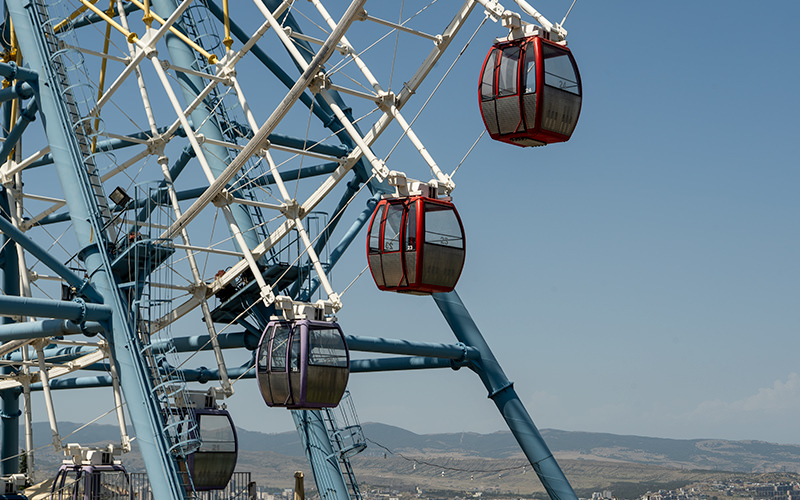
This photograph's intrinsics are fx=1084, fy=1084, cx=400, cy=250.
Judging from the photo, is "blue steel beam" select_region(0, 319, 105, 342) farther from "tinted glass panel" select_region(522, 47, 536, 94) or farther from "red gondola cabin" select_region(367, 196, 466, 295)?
"tinted glass panel" select_region(522, 47, 536, 94)

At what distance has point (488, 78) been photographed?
734 inches

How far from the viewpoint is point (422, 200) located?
19.8 m

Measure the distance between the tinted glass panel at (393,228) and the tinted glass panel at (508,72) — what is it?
2.96m

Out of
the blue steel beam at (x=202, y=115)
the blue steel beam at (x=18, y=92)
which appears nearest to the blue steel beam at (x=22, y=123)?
the blue steel beam at (x=18, y=92)

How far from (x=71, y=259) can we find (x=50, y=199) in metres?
6.54

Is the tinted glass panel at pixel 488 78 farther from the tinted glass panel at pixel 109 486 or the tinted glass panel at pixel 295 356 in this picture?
the tinted glass panel at pixel 109 486

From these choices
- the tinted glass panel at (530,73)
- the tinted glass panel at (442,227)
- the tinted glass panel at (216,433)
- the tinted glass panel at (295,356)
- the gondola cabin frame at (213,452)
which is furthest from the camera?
the tinted glass panel at (216,433)

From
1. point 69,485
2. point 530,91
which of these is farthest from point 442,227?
point 69,485

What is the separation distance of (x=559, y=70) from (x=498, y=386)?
15.2 metres

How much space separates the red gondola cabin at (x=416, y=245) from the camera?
1962cm

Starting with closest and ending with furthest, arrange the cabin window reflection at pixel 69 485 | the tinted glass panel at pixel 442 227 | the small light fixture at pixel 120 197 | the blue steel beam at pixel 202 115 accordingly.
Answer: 1. the tinted glass panel at pixel 442 227
2. the small light fixture at pixel 120 197
3. the blue steel beam at pixel 202 115
4. the cabin window reflection at pixel 69 485

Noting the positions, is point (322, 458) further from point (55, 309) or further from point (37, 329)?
point (55, 309)

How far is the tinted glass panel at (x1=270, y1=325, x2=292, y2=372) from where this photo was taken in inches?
853

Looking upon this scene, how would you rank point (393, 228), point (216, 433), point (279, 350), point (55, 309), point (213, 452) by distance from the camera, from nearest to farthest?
point (393, 228), point (55, 309), point (279, 350), point (213, 452), point (216, 433)
